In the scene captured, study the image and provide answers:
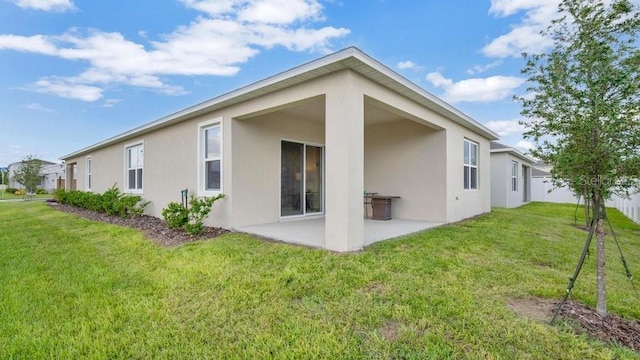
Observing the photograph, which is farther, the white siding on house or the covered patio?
the white siding on house

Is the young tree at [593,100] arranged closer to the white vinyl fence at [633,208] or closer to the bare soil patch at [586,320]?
the bare soil patch at [586,320]

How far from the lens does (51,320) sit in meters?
2.87

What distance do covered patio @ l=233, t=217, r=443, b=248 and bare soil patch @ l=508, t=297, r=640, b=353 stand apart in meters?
2.63

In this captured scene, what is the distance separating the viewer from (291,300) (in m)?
3.22

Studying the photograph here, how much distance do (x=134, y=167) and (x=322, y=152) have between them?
7.22 metres

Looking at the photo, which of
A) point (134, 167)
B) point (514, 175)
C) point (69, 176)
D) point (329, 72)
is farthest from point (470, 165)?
point (69, 176)

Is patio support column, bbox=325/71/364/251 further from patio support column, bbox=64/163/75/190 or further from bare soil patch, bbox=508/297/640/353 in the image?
patio support column, bbox=64/163/75/190

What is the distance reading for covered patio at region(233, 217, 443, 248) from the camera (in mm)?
Answer: 5617

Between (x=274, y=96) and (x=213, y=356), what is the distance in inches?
184

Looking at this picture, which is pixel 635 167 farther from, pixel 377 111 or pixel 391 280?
pixel 377 111

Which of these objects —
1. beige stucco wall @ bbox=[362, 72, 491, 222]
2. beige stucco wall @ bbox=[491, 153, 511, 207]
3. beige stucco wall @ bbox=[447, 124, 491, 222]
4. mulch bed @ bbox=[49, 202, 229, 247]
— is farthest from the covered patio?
beige stucco wall @ bbox=[491, 153, 511, 207]

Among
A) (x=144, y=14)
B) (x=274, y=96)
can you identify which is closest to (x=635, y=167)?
(x=274, y=96)

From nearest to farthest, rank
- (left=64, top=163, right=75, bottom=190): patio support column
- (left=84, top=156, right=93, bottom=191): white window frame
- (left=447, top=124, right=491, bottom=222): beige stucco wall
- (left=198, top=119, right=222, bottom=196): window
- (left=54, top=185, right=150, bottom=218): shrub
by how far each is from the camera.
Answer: (left=198, top=119, right=222, bottom=196): window
(left=447, top=124, right=491, bottom=222): beige stucco wall
(left=54, top=185, right=150, bottom=218): shrub
(left=84, top=156, right=93, bottom=191): white window frame
(left=64, top=163, right=75, bottom=190): patio support column

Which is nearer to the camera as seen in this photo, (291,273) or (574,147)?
(574,147)
